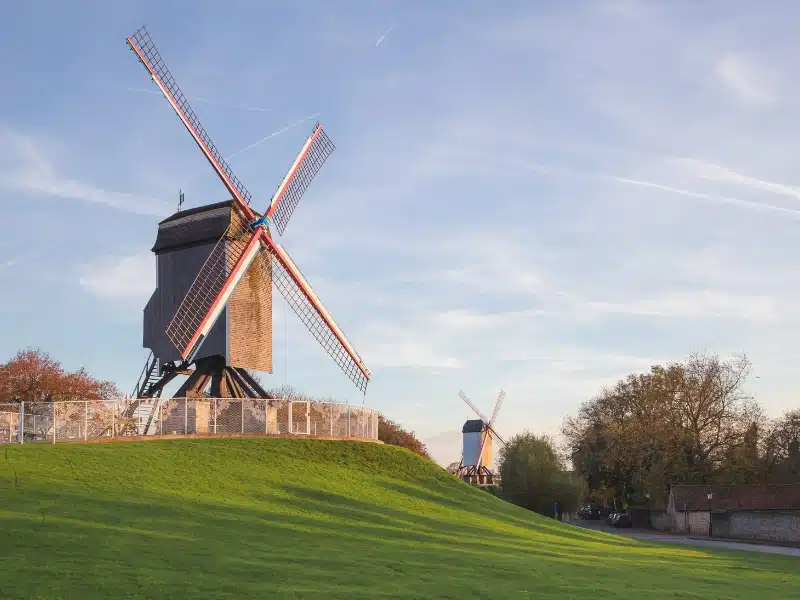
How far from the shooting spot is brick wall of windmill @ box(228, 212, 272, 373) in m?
41.2

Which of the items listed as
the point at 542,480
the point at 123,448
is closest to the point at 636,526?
the point at 542,480

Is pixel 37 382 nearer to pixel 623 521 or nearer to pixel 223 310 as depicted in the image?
pixel 223 310

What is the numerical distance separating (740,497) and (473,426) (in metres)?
55.7

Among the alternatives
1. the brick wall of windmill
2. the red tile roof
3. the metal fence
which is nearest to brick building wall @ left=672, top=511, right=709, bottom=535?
the red tile roof

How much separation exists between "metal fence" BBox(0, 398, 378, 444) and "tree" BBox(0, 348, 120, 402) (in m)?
19.6

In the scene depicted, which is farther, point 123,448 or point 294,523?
point 123,448

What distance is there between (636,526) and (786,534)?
57.4ft

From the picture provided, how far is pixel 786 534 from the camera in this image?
5641 cm

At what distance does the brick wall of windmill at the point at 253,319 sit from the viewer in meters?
41.2

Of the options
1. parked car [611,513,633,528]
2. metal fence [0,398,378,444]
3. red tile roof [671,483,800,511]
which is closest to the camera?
metal fence [0,398,378,444]

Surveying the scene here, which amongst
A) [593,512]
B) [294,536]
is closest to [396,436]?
[593,512]

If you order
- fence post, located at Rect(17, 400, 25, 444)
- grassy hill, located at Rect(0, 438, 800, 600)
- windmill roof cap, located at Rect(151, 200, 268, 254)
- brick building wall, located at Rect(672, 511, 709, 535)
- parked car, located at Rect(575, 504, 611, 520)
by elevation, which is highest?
windmill roof cap, located at Rect(151, 200, 268, 254)

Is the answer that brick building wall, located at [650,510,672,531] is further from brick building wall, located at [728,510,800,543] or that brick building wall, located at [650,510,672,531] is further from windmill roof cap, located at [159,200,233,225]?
windmill roof cap, located at [159,200,233,225]

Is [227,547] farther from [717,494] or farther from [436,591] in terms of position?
[717,494]
